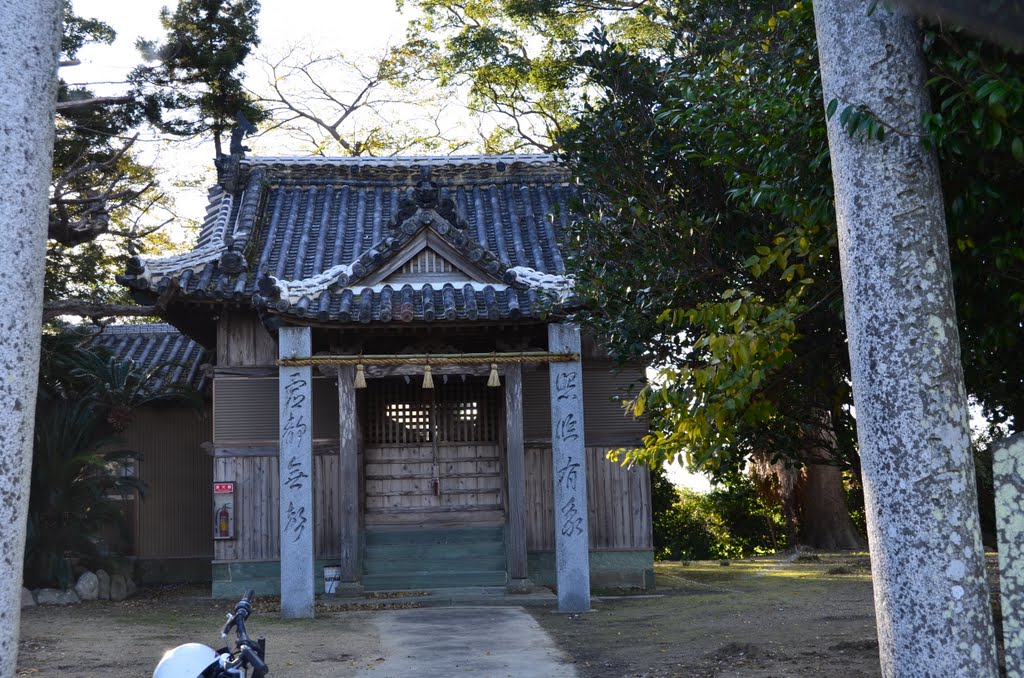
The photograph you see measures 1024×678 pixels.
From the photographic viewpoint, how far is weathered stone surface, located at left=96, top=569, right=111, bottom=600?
15365mm

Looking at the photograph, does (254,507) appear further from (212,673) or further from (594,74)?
(212,673)

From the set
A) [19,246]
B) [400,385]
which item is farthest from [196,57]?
[19,246]

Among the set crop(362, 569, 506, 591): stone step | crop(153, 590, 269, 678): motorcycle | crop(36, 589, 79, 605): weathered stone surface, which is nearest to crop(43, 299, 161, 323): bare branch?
crop(36, 589, 79, 605): weathered stone surface

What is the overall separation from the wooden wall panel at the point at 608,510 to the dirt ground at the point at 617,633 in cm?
101

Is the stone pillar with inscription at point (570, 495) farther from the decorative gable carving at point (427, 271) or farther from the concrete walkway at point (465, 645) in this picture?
the decorative gable carving at point (427, 271)

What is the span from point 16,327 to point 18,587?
0.91 m

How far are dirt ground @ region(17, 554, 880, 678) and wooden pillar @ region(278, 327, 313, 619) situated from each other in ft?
1.23

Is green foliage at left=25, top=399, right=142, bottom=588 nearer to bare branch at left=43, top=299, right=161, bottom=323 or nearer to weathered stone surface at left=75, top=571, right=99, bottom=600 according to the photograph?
weathered stone surface at left=75, top=571, right=99, bottom=600

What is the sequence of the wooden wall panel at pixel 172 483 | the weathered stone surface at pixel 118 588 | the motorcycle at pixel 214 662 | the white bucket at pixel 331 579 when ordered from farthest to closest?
the wooden wall panel at pixel 172 483, the weathered stone surface at pixel 118 588, the white bucket at pixel 331 579, the motorcycle at pixel 214 662

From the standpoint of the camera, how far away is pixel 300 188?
17.7 metres

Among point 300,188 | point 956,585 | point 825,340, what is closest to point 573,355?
point 825,340

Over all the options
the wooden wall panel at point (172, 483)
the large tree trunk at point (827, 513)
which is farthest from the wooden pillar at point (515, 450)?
the large tree trunk at point (827, 513)

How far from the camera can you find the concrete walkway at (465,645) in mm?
8781

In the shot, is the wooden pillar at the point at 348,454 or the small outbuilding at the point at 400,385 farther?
the wooden pillar at the point at 348,454
